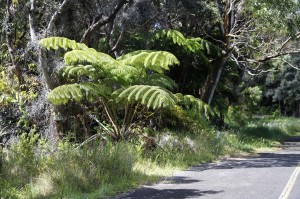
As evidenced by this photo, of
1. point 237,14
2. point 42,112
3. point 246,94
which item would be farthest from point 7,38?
point 246,94

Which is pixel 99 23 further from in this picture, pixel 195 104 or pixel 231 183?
pixel 231 183

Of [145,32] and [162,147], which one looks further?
[145,32]

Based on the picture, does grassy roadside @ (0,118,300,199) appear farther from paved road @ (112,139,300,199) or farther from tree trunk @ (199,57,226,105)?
tree trunk @ (199,57,226,105)

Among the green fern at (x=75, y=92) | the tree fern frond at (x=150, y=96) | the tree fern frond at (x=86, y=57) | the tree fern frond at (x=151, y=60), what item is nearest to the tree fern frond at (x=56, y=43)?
the tree fern frond at (x=86, y=57)

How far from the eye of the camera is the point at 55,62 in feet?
41.2

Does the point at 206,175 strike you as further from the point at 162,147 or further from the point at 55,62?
the point at 55,62

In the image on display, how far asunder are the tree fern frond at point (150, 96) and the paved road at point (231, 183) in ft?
5.78

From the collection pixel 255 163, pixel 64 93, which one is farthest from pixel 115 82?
pixel 255 163

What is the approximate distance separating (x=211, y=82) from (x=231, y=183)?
975 centimetres

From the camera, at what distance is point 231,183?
9.91 m

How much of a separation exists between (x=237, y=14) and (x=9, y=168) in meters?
Answer: 12.8

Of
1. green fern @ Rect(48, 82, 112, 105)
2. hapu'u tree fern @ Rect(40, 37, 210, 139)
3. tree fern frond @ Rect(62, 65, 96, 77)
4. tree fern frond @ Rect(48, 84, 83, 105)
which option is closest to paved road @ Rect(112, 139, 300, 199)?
hapu'u tree fern @ Rect(40, 37, 210, 139)

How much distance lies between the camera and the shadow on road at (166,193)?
8453mm

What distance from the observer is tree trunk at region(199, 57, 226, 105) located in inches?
754
